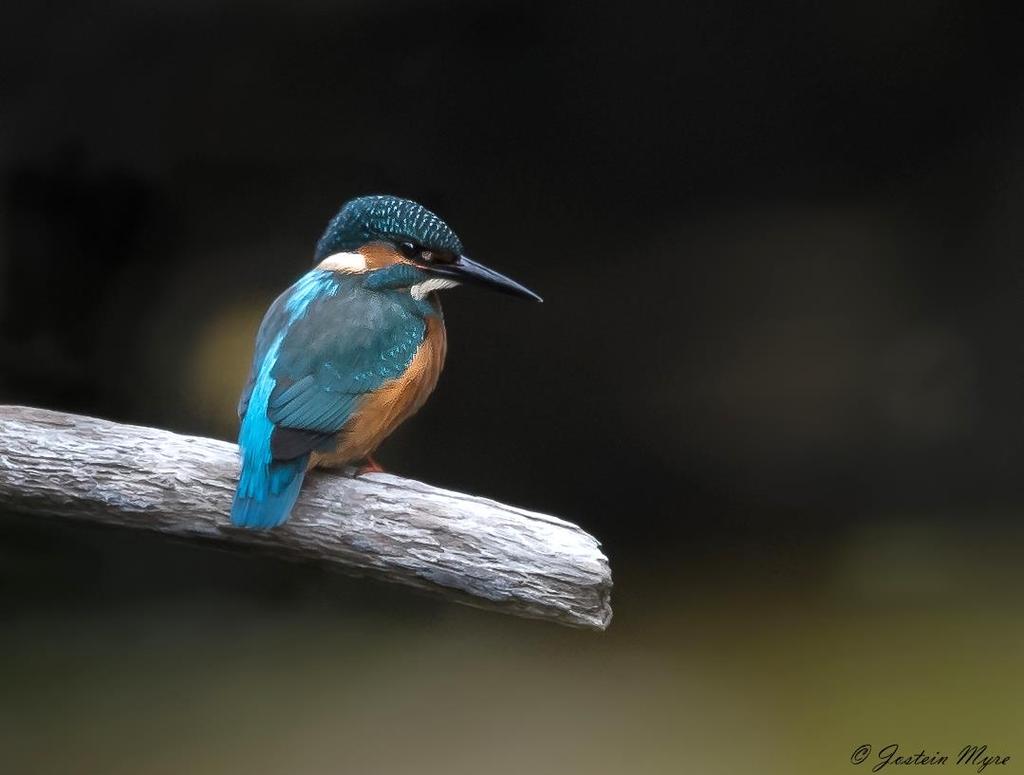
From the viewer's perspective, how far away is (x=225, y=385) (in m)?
2.14

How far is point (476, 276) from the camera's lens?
75.1 inches

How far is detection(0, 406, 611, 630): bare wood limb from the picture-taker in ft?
5.47

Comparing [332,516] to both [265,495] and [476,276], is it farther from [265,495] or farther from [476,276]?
[476,276]

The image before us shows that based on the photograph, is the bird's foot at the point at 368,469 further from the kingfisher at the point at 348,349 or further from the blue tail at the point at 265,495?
the blue tail at the point at 265,495

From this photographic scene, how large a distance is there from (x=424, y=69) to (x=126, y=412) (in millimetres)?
882

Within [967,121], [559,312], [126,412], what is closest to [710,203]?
[559,312]

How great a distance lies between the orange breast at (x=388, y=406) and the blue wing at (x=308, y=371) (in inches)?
0.7

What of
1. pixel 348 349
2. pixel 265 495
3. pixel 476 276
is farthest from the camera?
pixel 476 276

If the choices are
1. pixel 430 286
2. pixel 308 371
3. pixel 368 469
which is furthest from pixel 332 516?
pixel 430 286

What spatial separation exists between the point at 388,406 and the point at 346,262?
279 mm

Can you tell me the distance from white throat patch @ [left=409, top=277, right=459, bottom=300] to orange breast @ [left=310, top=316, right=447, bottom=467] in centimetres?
5

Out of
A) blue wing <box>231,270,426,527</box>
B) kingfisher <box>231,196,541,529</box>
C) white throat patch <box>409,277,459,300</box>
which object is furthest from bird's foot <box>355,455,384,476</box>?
white throat patch <box>409,277,459,300</box>

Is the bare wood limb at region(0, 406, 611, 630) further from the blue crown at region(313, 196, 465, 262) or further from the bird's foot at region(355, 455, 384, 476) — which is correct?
the blue crown at region(313, 196, 465, 262)

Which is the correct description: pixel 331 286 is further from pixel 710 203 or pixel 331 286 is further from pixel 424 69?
pixel 710 203
